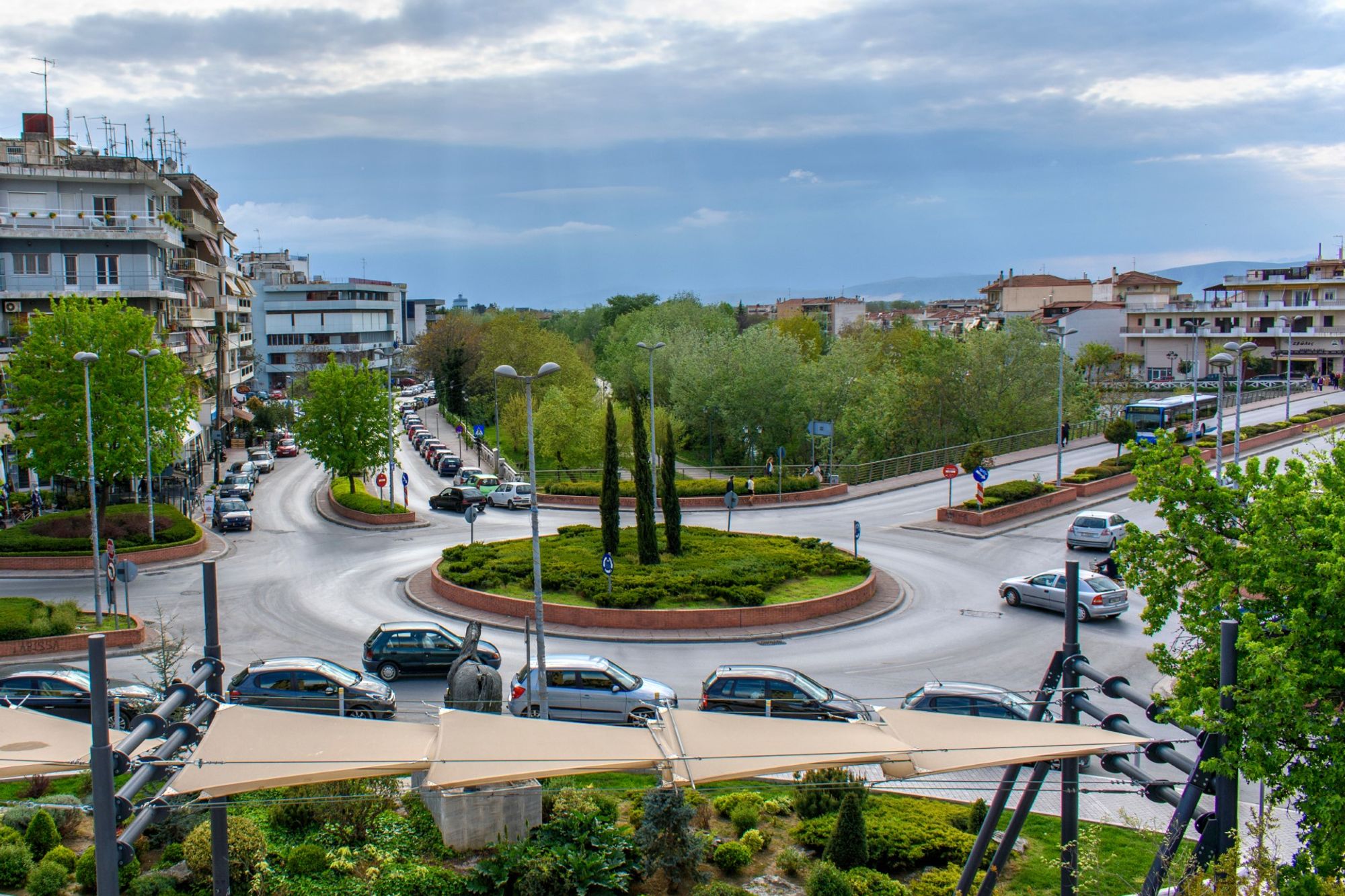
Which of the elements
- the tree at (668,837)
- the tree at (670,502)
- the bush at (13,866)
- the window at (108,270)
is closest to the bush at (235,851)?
the bush at (13,866)

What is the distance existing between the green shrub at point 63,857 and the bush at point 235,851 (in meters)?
1.39

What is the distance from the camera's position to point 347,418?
46531mm

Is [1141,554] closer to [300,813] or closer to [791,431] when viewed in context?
[300,813]

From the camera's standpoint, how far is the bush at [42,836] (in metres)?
13.4

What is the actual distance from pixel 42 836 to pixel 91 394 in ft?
88.1

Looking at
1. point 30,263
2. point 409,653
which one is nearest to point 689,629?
point 409,653

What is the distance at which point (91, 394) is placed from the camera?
36375 millimetres

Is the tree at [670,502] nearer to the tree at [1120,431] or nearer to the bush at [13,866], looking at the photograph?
the bush at [13,866]

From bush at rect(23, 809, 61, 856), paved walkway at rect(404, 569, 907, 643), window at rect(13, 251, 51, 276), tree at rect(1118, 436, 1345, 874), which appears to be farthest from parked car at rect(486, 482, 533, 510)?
tree at rect(1118, 436, 1345, 874)

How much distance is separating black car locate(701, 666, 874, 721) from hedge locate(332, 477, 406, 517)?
85.8 feet

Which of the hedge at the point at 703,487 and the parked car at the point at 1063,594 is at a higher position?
the hedge at the point at 703,487

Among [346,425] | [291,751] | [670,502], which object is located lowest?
[670,502]

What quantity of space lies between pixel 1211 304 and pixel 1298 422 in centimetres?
4719

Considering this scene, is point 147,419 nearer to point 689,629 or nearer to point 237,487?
point 237,487
